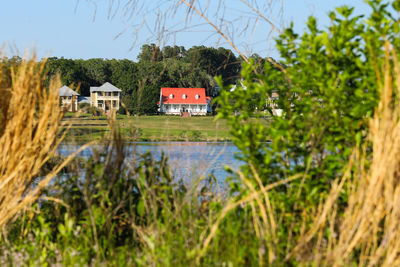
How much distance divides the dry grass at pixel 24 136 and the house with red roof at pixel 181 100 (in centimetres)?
7543

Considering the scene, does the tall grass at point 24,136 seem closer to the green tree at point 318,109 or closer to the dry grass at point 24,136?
the dry grass at point 24,136

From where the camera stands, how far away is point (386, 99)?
8.84ft

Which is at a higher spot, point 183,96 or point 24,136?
point 183,96

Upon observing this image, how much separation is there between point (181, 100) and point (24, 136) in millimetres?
78990

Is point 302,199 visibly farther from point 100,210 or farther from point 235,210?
point 100,210

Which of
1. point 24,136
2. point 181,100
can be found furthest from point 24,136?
point 181,100

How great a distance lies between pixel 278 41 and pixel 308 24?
224mm

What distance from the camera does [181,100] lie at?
270 feet

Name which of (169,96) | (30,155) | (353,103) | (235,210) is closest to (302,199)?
(235,210)

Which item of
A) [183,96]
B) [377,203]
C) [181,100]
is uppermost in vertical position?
[183,96]

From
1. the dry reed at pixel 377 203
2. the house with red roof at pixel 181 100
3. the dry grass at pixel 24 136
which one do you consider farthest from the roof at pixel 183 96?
the dry reed at pixel 377 203

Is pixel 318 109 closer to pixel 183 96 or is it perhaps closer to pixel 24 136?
pixel 24 136

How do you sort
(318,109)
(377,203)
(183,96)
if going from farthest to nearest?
(183,96) < (318,109) < (377,203)

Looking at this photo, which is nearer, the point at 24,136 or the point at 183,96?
the point at 24,136
